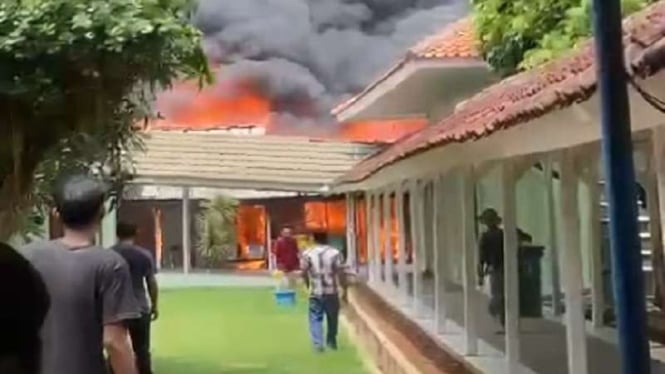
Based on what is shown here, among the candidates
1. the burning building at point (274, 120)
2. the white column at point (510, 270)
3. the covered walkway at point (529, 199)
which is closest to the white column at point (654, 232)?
the covered walkway at point (529, 199)

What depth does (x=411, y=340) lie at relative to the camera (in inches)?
520

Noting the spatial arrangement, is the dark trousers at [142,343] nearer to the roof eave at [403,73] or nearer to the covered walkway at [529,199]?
the covered walkway at [529,199]

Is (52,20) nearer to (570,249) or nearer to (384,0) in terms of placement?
(570,249)

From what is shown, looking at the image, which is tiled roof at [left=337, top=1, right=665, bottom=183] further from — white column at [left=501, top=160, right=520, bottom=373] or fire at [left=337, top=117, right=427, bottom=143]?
fire at [left=337, top=117, right=427, bottom=143]

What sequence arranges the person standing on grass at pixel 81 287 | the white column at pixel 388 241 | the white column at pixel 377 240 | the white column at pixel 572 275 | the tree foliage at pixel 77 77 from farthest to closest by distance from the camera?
the white column at pixel 377 240 < the white column at pixel 388 241 < the tree foliage at pixel 77 77 < the white column at pixel 572 275 < the person standing on grass at pixel 81 287

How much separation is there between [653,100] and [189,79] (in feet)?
26.1

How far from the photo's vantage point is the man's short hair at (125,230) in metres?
8.61

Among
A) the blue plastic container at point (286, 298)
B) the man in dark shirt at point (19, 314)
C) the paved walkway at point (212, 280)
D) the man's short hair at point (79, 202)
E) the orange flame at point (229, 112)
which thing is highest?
the orange flame at point (229, 112)

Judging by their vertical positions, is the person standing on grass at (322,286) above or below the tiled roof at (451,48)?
below

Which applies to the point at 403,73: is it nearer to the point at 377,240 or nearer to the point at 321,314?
the point at 377,240

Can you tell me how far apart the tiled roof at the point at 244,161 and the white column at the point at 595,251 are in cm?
1637

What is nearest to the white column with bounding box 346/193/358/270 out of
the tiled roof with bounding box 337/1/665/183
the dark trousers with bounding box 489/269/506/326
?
the dark trousers with bounding box 489/269/506/326

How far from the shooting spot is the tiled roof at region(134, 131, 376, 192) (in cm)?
3189

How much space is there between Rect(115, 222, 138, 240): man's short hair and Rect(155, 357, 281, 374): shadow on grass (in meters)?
4.80
